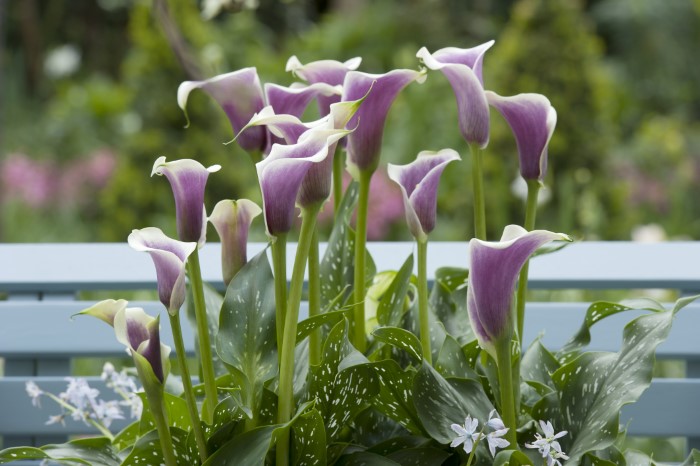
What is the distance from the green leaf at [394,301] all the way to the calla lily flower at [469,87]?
0.13 m

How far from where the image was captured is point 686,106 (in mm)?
4574

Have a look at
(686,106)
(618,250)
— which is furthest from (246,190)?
(686,106)

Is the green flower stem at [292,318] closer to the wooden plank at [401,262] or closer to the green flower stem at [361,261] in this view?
the green flower stem at [361,261]

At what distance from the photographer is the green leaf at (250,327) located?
640 millimetres

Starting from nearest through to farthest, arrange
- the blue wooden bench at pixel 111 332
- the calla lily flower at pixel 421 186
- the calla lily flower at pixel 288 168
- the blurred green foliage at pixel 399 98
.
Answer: the calla lily flower at pixel 288 168 < the calla lily flower at pixel 421 186 < the blue wooden bench at pixel 111 332 < the blurred green foliage at pixel 399 98

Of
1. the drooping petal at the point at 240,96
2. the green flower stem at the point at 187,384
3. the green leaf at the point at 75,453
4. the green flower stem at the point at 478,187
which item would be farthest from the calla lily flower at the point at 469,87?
the green leaf at the point at 75,453

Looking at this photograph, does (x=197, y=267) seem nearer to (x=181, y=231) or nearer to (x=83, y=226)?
(x=181, y=231)

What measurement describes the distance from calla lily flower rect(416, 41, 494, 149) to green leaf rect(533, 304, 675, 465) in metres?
0.17

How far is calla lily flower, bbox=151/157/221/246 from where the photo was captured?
0.57 m

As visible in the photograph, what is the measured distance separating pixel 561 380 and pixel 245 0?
524 mm

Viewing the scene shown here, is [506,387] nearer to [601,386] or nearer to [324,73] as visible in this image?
[601,386]

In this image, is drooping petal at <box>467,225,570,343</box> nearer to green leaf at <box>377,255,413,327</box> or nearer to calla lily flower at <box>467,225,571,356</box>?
calla lily flower at <box>467,225,571,356</box>

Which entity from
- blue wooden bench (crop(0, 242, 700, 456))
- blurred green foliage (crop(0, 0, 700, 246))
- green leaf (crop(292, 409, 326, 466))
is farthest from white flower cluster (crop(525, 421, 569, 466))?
blurred green foliage (crop(0, 0, 700, 246))

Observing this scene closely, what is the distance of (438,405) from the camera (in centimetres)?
63
